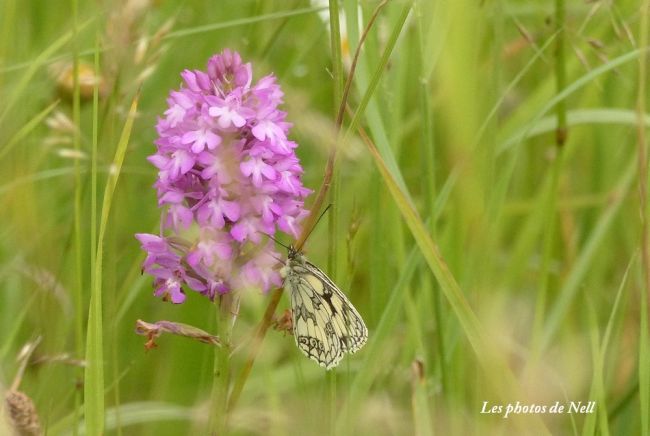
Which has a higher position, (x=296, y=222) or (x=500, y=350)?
(x=296, y=222)

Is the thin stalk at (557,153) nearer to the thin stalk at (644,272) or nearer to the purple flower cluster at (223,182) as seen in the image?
the thin stalk at (644,272)

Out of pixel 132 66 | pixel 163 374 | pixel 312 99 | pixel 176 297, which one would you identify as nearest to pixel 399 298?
pixel 176 297

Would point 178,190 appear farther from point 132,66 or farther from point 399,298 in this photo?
point 399,298

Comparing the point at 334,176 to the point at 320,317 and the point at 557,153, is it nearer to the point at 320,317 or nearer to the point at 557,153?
the point at 320,317

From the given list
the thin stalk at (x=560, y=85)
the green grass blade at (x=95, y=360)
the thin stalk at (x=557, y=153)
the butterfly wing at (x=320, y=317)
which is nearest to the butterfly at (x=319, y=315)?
the butterfly wing at (x=320, y=317)

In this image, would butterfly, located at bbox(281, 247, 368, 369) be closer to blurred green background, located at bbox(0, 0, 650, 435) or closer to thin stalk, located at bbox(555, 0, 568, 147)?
blurred green background, located at bbox(0, 0, 650, 435)

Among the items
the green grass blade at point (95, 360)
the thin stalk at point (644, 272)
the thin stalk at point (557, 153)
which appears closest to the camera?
the green grass blade at point (95, 360)
